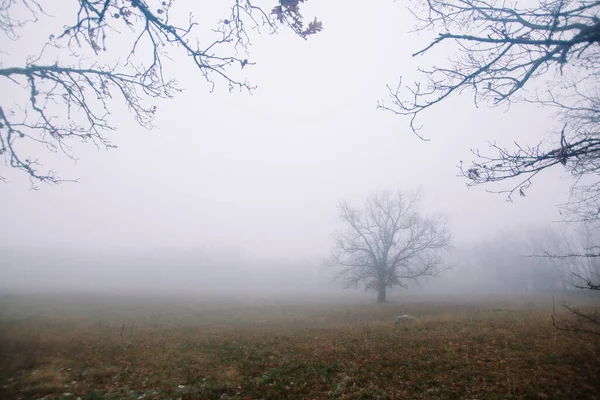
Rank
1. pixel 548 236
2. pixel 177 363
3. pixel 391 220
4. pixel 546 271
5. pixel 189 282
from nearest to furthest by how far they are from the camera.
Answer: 1. pixel 177 363
2. pixel 391 220
3. pixel 546 271
4. pixel 548 236
5. pixel 189 282

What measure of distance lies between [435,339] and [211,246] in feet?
439

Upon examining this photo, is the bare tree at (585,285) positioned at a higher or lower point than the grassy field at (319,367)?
higher

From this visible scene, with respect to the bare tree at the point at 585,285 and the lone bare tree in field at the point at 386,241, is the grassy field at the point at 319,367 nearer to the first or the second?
the bare tree at the point at 585,285

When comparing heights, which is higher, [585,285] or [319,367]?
[585,285]

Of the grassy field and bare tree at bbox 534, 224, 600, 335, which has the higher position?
bare tree at bbox 534, 224, 600, 335

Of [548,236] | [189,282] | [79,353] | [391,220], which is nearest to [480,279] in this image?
→ [548,236]

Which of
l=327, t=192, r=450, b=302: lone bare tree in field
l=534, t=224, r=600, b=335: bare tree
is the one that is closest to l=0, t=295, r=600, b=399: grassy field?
l=534, t=224, r=600, b=335: bare tree

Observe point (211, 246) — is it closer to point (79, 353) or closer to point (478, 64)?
point (79, 353)

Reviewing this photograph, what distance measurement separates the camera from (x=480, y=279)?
4360 inches

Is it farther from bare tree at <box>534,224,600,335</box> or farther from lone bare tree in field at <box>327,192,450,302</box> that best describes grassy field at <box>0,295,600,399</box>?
lone bare tree in field at <box>327,192,450,302</box>

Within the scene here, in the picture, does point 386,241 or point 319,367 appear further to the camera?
point 386,241

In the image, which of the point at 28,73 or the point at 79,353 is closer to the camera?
the point at 28,73

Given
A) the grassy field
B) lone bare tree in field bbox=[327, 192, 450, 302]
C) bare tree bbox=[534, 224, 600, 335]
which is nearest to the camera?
bare tree bbox=[534, 224, 600, 335]

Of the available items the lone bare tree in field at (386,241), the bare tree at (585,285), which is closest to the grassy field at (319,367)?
the bare tree at (585,285)
